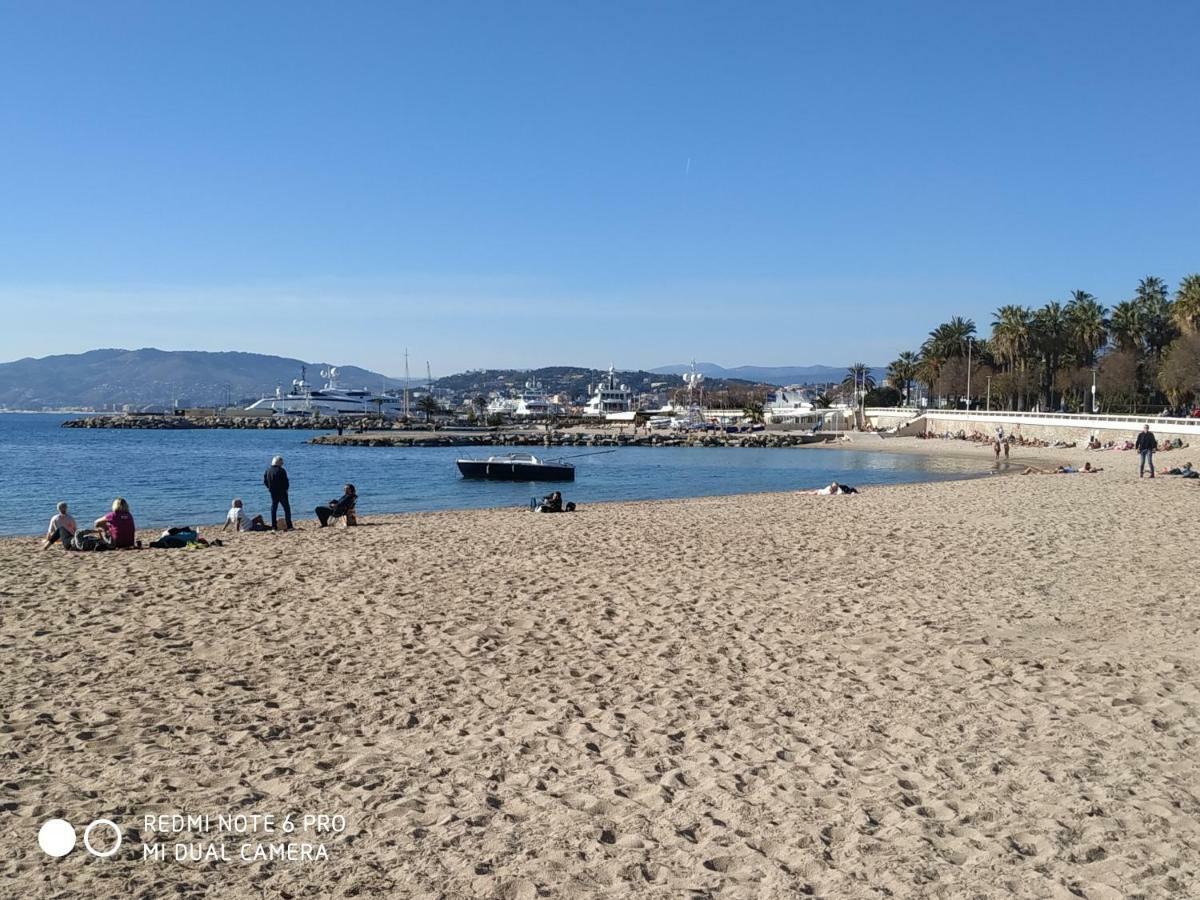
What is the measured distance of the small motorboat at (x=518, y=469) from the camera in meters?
44.2

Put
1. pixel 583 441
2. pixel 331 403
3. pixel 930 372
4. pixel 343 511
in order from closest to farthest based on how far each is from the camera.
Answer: pixel 343 511, pixel 583 441, pixel 930 372, pixel 331 403

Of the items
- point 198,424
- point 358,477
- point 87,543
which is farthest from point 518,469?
point 198,424

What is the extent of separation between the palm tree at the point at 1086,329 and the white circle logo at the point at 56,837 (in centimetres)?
9295

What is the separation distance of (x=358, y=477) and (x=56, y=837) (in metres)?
43.0

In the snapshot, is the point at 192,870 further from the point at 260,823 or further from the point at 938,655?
the point at 938,655

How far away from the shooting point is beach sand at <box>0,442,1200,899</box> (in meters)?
4.65

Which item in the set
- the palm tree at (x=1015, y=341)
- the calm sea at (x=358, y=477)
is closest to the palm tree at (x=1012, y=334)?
the palm tree at (x=1015, y=341)

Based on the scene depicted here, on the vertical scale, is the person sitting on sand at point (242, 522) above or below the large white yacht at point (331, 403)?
below

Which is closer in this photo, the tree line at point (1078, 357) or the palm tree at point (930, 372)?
the tree line at point (1078, 357)

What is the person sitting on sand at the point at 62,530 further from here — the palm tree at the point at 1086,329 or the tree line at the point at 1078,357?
the palm tree at the point at 1086,329

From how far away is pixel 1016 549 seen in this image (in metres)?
14.5

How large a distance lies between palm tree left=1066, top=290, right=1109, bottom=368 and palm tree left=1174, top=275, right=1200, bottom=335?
50.8ft

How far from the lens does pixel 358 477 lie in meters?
46.8

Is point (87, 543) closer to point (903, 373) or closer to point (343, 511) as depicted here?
point (343, 511)
